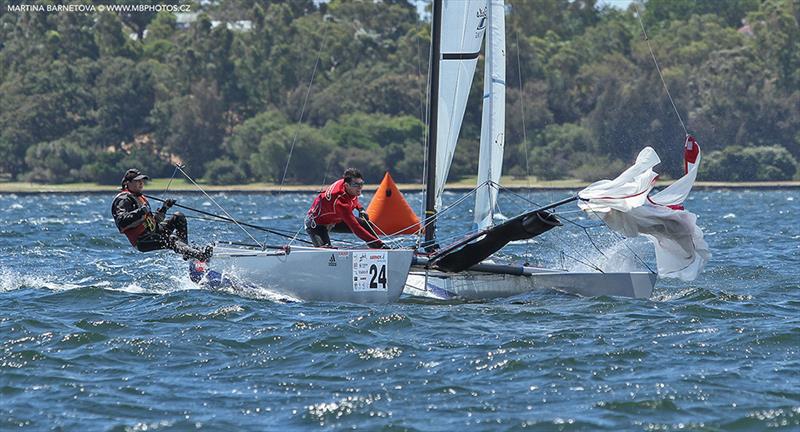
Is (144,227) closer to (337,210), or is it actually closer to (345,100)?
(337,210)

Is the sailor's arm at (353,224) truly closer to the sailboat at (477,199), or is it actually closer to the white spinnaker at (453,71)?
the sailboat at (477,199)

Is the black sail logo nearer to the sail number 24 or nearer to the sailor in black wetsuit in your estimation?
the sail number 24

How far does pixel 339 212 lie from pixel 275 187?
5653 cm

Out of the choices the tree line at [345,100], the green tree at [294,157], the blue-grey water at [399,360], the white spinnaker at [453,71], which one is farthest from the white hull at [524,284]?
the green tree at [294,157]

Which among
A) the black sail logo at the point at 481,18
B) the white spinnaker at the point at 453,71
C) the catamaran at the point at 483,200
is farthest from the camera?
the black sail logo at the point at 481,18

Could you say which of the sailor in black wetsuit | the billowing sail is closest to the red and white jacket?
the sailor in black wetsuit

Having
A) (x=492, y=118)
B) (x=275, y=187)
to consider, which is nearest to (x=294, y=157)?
(x=275, y=187)

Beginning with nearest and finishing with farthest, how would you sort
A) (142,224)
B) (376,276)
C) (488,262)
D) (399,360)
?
1. (399,360)
2. (376,276)
3. (142,224)
4. (488,262)

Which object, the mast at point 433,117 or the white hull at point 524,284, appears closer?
the white hull at point 524,284

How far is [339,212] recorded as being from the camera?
13.8 meters

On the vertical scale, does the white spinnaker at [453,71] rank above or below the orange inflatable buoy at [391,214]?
above

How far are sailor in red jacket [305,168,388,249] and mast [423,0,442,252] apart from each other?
95 centimetres

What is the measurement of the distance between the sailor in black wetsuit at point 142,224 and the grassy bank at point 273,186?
5187 cm

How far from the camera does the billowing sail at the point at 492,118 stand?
1611 centimetres
